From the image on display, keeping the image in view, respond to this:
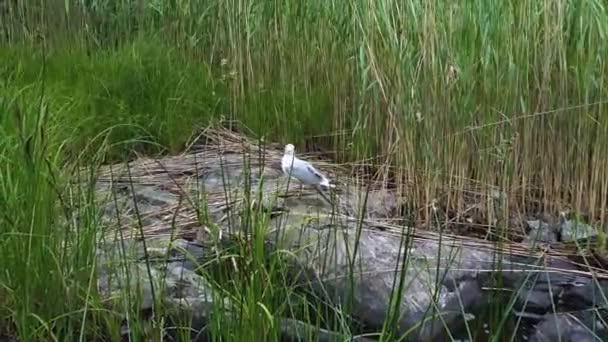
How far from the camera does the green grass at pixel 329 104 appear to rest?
68.2 inches

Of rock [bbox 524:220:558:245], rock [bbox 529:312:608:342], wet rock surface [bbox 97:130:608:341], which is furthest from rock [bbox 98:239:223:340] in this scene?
rock [bbox 524:220:558:245]

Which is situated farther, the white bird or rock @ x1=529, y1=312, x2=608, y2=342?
the white bird

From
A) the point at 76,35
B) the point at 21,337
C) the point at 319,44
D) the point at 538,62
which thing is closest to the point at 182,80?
the point at 319,44

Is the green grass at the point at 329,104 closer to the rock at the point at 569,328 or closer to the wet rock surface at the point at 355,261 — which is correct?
the wet rock surface at the point at 355,261

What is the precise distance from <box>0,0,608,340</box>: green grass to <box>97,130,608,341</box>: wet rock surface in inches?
5.5

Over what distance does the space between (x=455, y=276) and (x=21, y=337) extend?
110 cm

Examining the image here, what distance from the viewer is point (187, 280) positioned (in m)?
1.90

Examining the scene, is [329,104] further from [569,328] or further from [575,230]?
[569,328]

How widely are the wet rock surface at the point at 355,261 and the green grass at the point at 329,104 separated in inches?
5.5

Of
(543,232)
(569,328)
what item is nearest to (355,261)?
(569,328)

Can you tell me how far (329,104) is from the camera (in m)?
3.20

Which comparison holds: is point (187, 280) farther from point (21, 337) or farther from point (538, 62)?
point (538, 62)

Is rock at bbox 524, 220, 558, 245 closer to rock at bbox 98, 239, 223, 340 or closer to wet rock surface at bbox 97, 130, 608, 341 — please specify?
wet rock surface at bbox 97, 130, 608, 341

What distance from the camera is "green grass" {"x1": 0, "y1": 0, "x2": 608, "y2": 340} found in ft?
5.69
